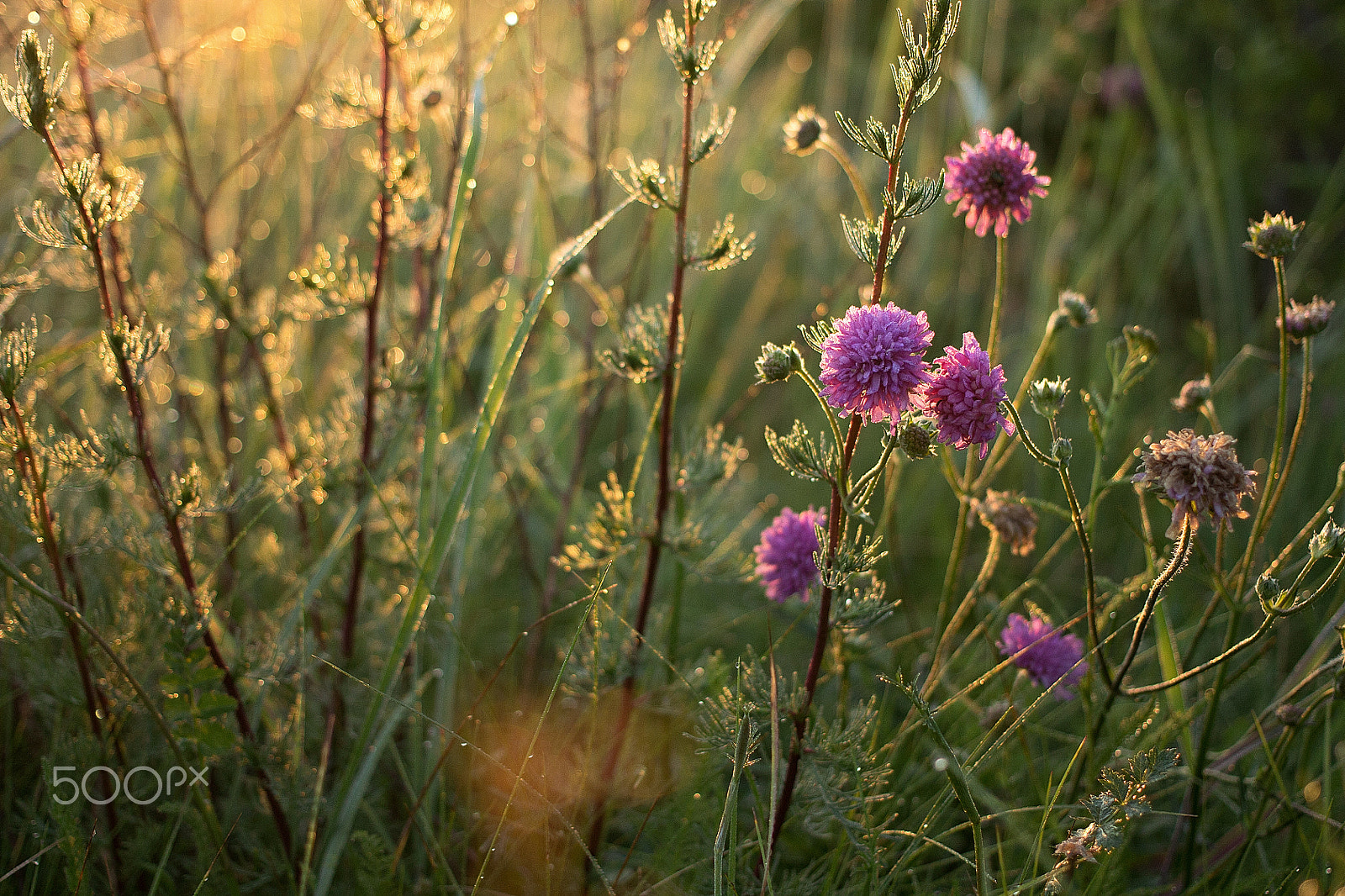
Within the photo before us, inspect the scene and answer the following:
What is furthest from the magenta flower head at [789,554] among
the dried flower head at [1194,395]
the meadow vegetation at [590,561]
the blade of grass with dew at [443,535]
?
the dried flower head at [1194,395]

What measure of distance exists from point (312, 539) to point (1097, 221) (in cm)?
261

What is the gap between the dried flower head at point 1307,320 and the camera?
1.07 metres

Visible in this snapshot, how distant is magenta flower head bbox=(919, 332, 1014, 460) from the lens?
0.80 metres

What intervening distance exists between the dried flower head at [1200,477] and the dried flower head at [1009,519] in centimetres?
22

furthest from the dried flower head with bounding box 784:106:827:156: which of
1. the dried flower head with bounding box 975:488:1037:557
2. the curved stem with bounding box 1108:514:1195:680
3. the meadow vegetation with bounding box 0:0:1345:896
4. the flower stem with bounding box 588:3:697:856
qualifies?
the curved stem with bounding box 1108:514:1195:680

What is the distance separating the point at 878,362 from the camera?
31.2 inches

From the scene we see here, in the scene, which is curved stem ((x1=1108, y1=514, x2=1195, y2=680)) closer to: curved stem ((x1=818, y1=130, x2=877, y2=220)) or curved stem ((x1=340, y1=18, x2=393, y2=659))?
curved stem ((x1=818, y1=130, x2=877, y2=220))

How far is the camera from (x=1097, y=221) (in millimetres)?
2951

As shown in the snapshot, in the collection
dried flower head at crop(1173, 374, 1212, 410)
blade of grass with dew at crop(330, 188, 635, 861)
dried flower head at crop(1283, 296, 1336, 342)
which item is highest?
dried flower head at crop(1283, 296, 1336, 342)

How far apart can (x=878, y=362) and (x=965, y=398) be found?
0.30 ft

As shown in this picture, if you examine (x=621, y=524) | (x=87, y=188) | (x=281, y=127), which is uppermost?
(x=281, y=127)

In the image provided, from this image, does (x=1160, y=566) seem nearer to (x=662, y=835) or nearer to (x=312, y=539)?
(x=662, y=835)

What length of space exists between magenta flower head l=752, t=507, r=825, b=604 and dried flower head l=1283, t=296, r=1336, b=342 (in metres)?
0.61

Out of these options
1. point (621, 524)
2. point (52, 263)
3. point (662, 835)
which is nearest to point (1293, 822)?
point (662, 835)
